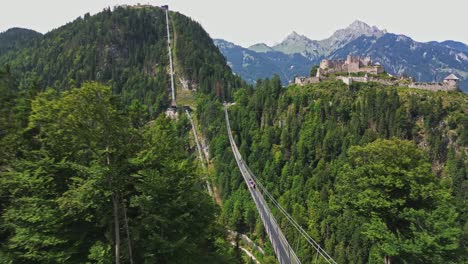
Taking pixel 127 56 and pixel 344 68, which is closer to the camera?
pixel 344 68

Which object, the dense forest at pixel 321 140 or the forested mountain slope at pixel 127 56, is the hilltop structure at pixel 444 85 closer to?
the dense forest at pixel 321 140

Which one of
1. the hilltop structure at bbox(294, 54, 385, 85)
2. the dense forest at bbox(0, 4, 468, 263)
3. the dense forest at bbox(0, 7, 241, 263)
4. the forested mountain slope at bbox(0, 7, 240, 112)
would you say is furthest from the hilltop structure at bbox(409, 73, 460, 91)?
the dense forest at bbox(0, 7, 241, 263)

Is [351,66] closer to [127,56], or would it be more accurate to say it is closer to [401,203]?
[401,203]

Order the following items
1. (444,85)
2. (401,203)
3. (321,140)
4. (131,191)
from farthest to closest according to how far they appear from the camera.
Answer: (444,85) → (321,140) → (401,203) → (131,191)

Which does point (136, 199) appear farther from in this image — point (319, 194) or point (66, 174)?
point (319, 194)

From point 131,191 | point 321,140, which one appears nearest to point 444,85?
point 321,140

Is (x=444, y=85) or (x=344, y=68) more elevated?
(x=344, y=68)

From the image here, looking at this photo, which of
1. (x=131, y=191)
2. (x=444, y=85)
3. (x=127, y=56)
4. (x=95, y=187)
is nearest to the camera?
(x=95, y=187)

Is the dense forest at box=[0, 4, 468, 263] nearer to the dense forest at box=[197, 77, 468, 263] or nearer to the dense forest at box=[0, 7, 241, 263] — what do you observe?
the dense forest at box=[0, 7, 241, 263]

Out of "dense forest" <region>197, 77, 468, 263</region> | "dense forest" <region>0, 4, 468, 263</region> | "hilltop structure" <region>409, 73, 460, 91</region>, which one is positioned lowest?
"dense forest" <region>197, 77, 468, 263</region>

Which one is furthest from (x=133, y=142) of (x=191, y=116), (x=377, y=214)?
(x=191, y=116)

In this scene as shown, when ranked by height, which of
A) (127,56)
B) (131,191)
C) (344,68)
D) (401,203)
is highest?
(127,56)
